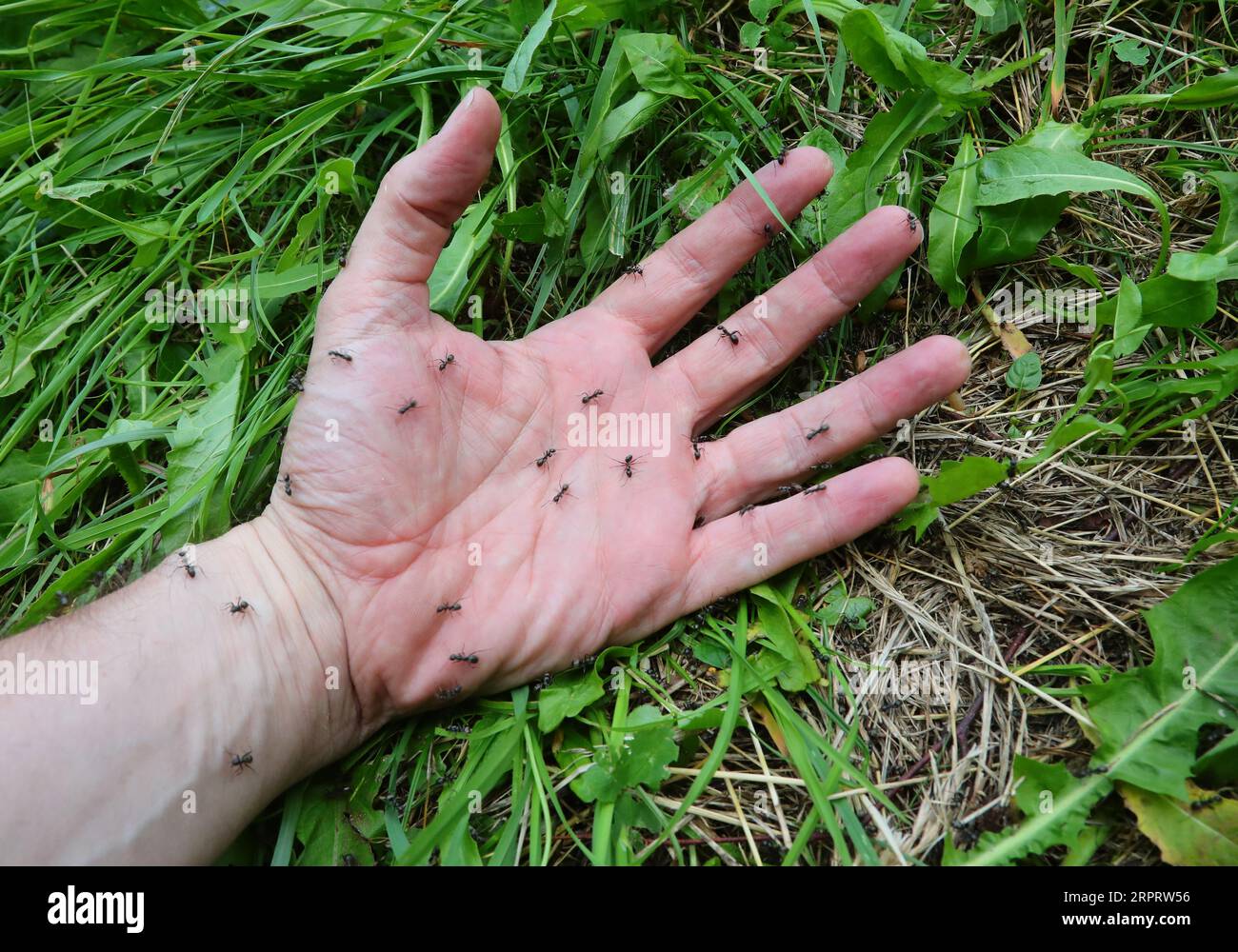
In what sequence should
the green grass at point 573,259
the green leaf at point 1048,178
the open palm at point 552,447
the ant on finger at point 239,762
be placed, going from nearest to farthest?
the ant on finger at point 239,762 → the open palm at point 552,447 → the green grass at point 573,259 → the green leaf at point 1048,178

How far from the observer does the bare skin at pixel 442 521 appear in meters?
3.29

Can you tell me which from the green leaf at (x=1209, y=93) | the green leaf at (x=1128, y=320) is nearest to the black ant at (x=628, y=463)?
the green leaf at (x=1128, y=320)

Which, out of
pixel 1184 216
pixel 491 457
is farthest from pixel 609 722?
pixel 1184 216

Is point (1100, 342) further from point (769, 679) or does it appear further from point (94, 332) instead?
point (94, 332)

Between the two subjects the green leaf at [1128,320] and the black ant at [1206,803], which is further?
the green leaf at [1128,320]

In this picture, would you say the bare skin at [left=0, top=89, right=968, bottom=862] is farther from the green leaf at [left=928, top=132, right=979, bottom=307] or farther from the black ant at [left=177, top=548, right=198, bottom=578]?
the green leaf at [left=928, top=132, right=979, bottom=307]

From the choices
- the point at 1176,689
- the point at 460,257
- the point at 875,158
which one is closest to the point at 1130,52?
the point at 875,158

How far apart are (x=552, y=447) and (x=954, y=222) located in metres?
2.30

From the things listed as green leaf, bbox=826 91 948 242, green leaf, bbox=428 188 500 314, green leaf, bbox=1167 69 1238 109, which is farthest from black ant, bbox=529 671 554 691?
green leaf, bbox=1167 69 1238 109

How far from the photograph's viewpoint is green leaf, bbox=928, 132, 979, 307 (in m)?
4.09

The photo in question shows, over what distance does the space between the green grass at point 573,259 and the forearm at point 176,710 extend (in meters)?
0.36

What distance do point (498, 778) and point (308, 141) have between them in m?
3.57

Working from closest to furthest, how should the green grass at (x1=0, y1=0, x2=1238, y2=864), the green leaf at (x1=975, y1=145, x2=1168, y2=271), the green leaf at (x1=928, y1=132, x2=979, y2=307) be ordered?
the green grass at (x1=0, y1=0, x2=1238, y2=864), the green leaf at (x1=975, y1=145, x2=1168, y2=271), the green leaf at (x1=928, y1=132, x2=979, y2=307)

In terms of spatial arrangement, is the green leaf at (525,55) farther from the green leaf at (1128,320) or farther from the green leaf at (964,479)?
the green leaf at (1128,320)
